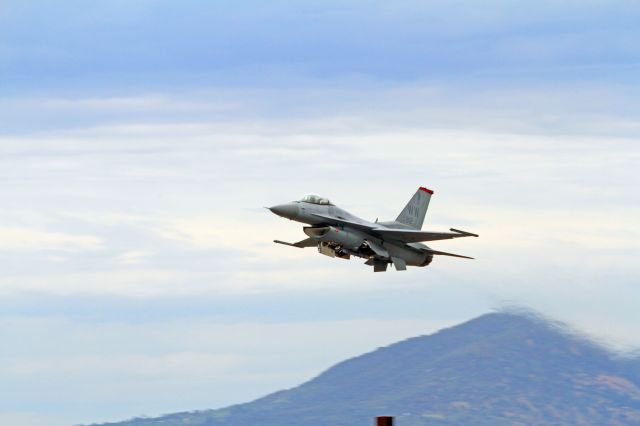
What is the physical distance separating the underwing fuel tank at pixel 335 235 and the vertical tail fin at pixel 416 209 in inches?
400

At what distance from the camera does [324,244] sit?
4377 inches

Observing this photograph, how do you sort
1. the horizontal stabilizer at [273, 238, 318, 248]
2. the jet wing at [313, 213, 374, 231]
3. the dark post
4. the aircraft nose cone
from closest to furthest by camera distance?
the dark post
the aircraft nose cone
the jet wing at [313, 213, 374, 231]
the horizontal stabilizer at [273, 238, 318, 248]

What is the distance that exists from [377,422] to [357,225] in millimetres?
58562

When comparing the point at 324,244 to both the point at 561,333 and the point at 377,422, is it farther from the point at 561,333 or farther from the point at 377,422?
the point at 561,333

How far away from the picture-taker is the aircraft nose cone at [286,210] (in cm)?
10938

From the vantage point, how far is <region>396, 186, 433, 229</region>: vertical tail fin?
402 ft

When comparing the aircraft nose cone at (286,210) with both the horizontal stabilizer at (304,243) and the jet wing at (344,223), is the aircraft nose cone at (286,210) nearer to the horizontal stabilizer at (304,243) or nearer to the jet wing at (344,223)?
the jet wing at (344,223)

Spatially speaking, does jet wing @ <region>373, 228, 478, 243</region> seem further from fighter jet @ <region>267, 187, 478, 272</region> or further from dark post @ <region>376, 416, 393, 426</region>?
dark post @ <region>376, 416, 393, 426</region>

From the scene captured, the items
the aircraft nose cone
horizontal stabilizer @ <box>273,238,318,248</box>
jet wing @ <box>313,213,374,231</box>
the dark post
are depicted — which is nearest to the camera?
the dark post

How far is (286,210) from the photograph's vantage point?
109875 millimetres

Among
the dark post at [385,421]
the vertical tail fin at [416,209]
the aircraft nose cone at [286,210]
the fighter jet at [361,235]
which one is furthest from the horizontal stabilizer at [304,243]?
the dark post at [385,421]

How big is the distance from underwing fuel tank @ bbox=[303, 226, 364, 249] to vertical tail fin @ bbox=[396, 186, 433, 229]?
10164mm

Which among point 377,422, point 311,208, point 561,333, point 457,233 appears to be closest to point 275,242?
point 311,208

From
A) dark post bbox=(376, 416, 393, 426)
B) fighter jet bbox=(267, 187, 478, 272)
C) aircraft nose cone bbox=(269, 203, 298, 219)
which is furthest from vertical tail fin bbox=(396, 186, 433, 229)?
dark post bbox=(376, 416, 393, 426)
